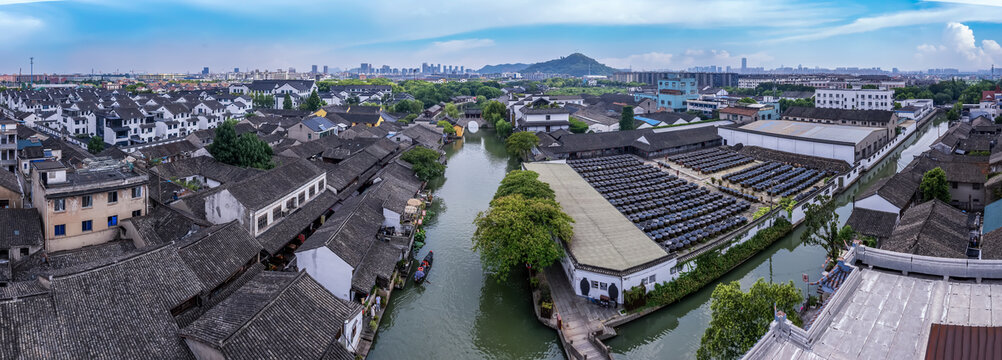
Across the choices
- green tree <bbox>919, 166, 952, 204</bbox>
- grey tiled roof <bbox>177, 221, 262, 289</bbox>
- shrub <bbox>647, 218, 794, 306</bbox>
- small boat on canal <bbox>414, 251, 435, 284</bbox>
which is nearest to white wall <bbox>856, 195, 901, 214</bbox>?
shrub <bbox>647, 218, 794, 306</bbox>

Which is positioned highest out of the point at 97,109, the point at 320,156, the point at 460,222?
the point at 97,109

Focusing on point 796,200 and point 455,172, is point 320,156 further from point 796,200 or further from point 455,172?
point 796,200

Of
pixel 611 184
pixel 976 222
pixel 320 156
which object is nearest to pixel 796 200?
pixel 976 222

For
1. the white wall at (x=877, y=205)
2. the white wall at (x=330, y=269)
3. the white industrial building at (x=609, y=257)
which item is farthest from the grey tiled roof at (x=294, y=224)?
the white wall at (x=877, y=205)

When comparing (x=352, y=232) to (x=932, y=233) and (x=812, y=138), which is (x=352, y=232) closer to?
(x=932, y=233)

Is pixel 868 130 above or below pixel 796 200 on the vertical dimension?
above

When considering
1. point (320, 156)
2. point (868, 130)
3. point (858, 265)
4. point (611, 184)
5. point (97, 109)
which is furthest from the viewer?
point (97, 109)
